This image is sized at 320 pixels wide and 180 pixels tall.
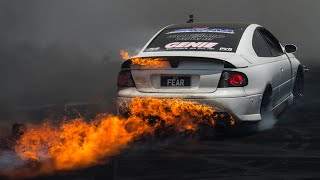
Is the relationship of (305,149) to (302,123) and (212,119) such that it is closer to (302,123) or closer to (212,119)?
(212,119)

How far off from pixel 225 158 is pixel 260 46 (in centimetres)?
220

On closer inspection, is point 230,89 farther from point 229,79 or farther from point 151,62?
point 151,62

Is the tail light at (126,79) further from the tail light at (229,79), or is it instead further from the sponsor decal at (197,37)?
the tail light at (229,79)

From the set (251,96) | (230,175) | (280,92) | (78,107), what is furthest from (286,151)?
(78,107)

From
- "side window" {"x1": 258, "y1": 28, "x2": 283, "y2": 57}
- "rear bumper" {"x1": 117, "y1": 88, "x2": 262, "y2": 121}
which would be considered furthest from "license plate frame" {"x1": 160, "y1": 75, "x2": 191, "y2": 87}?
"side window" {"x1": 258, "y1": 28, "x2": 283, "y2": 57}

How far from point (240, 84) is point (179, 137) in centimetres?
117

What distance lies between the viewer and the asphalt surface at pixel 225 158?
527 cm

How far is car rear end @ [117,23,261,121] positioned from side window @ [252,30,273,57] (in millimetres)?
493

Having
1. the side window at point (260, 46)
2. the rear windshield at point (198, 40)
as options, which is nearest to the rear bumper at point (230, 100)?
the rear windshield at point (198, 40)

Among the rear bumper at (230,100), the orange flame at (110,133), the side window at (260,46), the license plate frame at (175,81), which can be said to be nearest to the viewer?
the orange flame at (110,133)

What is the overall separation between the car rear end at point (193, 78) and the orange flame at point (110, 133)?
0.38 feet

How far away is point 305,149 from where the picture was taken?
648 cm

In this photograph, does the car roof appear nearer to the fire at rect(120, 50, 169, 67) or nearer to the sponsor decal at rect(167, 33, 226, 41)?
the sponsor decal at rect(167, 33, 226, 41)

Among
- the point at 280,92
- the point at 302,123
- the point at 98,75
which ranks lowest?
the point at 98,75
